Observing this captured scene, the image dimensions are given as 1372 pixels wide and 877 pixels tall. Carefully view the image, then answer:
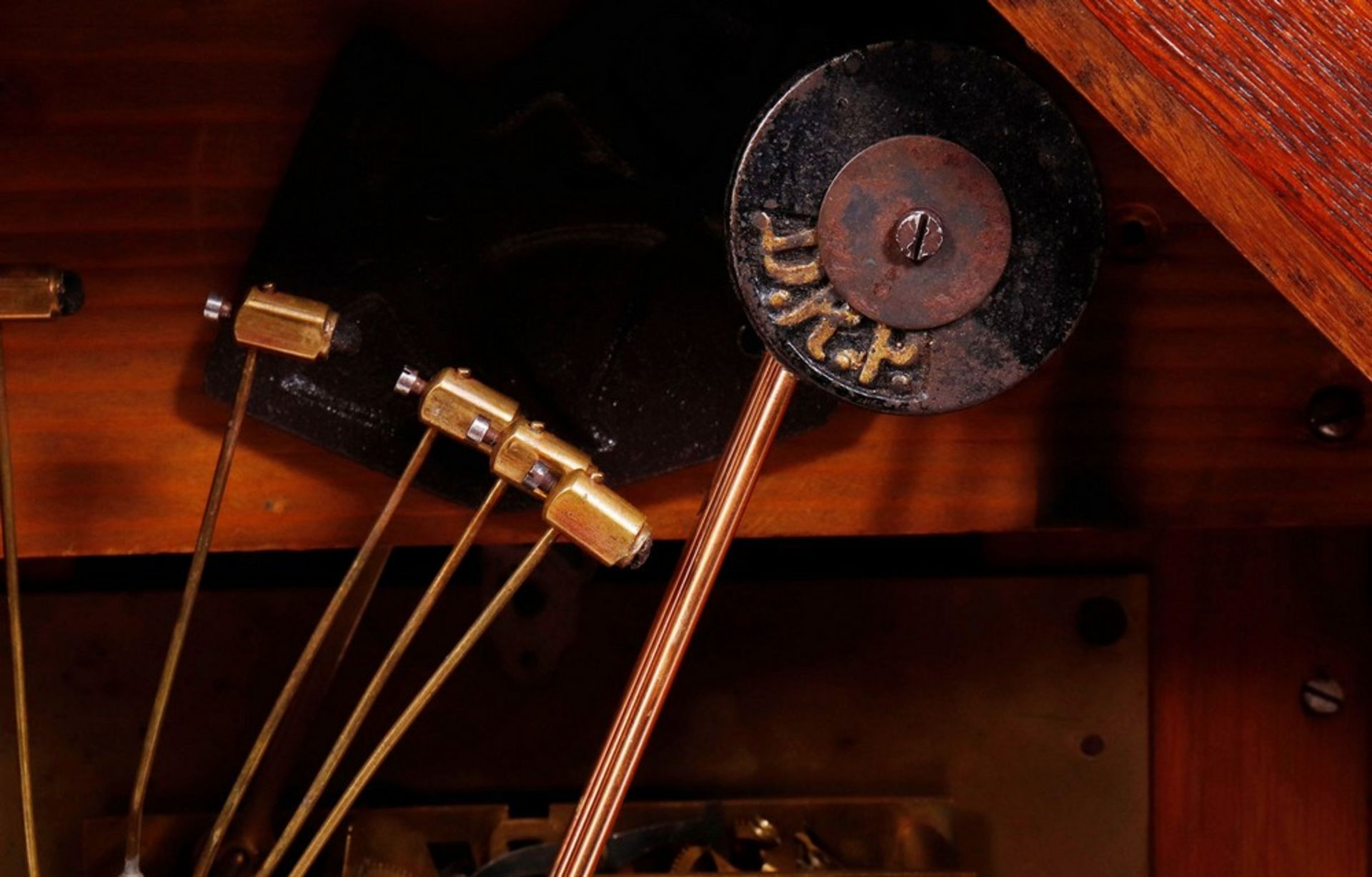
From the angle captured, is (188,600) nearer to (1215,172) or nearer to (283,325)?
(283,325)

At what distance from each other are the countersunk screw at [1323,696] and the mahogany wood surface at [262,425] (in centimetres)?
20

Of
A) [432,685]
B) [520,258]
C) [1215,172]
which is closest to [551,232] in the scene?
[520,258]

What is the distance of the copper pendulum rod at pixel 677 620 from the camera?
63 centimetres

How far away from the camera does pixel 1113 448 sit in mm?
838

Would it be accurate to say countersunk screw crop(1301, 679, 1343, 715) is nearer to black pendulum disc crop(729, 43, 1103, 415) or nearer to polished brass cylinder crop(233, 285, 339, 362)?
black pendulum disc crop(729, 43, 1103, 415)

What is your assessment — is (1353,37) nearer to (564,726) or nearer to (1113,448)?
(1113,448)

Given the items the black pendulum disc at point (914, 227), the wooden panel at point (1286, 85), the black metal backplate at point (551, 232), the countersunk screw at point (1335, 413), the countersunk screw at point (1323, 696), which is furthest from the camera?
the countersunk screw at point (1323, 696)

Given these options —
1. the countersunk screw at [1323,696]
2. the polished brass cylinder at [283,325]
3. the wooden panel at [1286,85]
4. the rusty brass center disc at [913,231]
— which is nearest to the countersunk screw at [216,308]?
the polished brass cylinder at [283,325]

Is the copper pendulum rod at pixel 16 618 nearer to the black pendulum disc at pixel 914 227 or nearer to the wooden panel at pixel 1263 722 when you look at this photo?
the black pendulum disc at pixel 914 227

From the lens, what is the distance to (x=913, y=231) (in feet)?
2.01

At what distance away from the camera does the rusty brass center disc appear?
2.01ft

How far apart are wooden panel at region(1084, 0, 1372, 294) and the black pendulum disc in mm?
106

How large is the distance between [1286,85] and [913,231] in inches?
5.9

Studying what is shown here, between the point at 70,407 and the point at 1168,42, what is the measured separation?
547 millimetres
